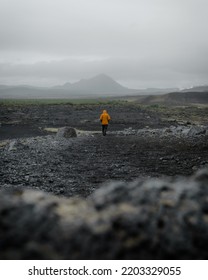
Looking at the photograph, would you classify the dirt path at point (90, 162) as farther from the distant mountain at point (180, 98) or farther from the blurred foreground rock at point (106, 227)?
the distant mountain at point (180, 98)

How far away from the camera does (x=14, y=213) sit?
3.07 metres

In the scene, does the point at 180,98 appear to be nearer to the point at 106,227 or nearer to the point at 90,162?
the point at 90,162

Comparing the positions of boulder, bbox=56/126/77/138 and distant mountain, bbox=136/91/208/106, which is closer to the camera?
boulder, bbox=56/126/77/138

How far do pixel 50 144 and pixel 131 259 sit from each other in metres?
20.3

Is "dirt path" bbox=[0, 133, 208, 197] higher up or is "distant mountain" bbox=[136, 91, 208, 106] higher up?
"distant mountain" bbox=[136, 91, 208, 106]

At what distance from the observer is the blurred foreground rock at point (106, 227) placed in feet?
9.72

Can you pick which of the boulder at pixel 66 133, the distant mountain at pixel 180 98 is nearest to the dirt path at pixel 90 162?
the boulder at pixel 66 133

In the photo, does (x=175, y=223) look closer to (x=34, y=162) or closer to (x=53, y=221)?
(x=53, y=221)

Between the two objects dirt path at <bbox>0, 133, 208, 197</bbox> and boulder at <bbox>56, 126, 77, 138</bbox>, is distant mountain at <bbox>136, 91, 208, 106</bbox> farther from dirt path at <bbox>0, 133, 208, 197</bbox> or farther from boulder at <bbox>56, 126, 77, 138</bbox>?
dirt path at <bbox>0, 133, 208, 197</bbox>

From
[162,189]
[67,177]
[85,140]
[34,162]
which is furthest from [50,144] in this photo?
[162,189]

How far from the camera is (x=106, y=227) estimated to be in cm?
302

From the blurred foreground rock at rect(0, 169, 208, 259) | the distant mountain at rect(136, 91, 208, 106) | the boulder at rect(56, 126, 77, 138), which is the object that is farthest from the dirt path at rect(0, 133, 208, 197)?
the distant mountain at rect(136, 91, 208, 106)

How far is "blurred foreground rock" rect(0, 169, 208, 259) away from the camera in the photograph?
296cm

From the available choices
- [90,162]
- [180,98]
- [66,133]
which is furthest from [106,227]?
[180,98]
